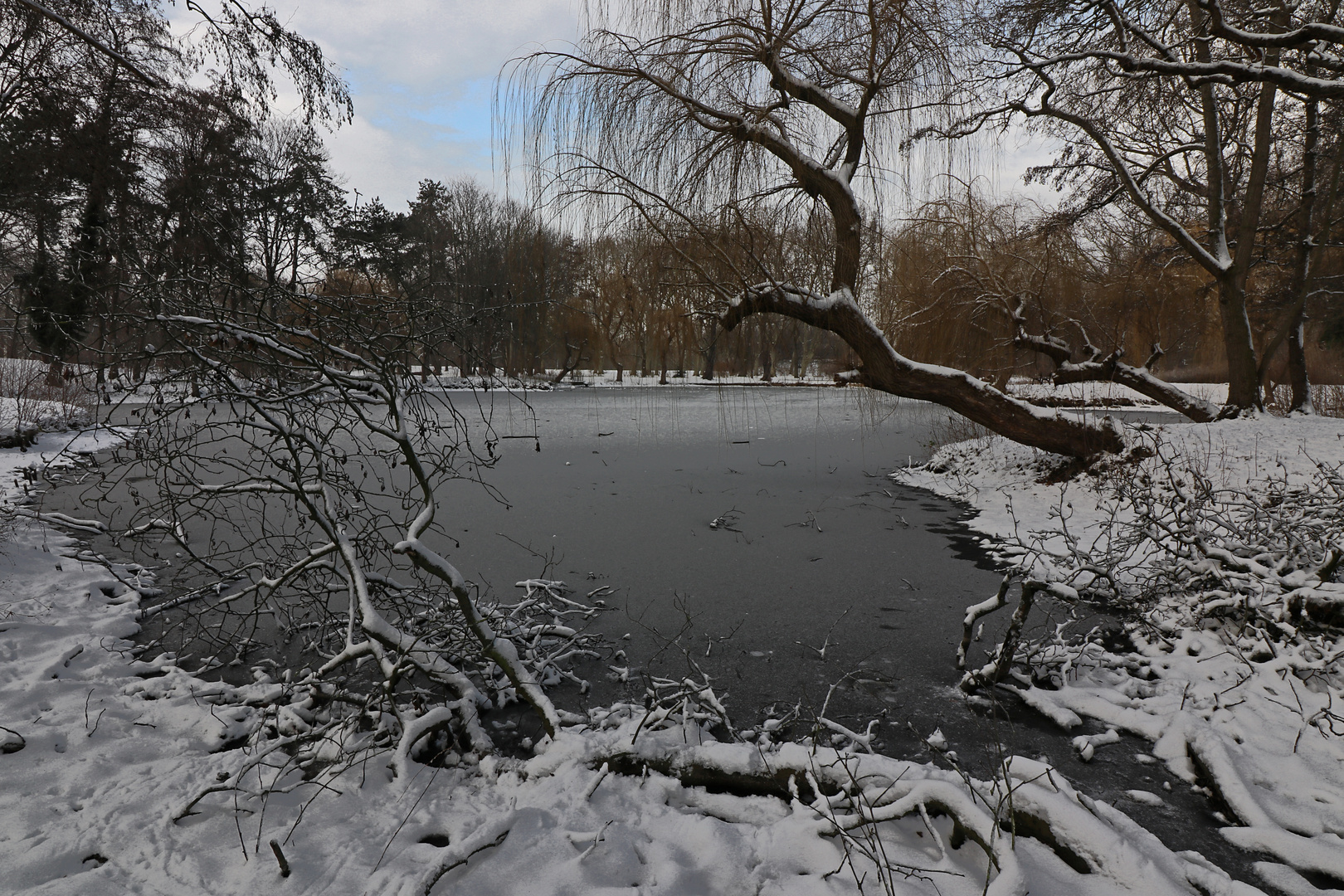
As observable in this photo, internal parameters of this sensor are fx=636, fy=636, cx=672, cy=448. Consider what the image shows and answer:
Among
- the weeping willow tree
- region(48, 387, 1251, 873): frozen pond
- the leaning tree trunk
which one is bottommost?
region(48, 387, 1251, 873): frozen pond

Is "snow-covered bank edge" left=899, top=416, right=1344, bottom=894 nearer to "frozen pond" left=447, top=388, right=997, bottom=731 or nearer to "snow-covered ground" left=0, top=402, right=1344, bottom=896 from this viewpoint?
"snow-covered ground" left=0, top=402, right=1344, bottom=896

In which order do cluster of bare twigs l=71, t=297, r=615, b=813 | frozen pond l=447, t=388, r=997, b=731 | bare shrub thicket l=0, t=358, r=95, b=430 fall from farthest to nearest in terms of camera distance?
bare shrub thicket l=0, t=358, r=95, b=430, frozen pond l=447, t=388, r=997, b=731, cluster of bare twigs l=71, t=297, r=615, b=813

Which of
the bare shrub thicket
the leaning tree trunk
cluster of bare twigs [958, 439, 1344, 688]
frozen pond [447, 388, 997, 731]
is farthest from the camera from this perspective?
the bare shrub thicket

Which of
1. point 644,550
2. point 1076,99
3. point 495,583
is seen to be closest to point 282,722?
point 495,583

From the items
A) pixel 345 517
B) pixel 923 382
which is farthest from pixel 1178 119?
pixel 345 517

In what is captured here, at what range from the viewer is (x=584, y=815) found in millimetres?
1909

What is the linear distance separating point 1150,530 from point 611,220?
3824 millimetres

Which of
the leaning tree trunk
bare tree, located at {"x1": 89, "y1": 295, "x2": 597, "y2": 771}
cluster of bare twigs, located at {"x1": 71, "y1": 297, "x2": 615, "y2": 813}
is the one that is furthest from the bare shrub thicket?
the leaning tree trunk

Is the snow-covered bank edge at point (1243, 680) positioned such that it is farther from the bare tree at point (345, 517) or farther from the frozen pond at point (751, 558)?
the bare tree at point (345, 517)

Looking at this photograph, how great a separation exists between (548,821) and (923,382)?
5158 millimetres

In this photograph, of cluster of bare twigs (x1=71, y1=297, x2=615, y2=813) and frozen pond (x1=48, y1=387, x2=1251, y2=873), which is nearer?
cluster of bare twigs (x1=71, y1=297, x2=615, y2=813)

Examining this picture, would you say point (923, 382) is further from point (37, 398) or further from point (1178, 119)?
Result: point (37, 398)

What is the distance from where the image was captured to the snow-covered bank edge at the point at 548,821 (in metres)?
1.63

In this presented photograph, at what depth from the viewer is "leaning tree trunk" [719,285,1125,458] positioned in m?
4.72
